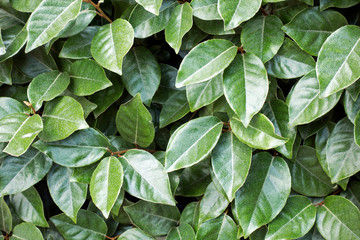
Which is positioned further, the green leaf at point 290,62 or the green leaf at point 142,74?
the green leaf at point 142,74

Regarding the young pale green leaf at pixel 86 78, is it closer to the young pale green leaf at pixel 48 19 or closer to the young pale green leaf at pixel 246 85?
the young pale green leaf at pixel 48 19

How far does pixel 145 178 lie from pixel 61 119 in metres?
0.25

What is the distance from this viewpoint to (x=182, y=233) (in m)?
1.06

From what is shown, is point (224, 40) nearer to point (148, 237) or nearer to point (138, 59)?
A: point (138, 59)

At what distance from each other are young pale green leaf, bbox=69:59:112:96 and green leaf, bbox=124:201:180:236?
326mm

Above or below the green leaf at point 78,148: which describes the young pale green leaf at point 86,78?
above

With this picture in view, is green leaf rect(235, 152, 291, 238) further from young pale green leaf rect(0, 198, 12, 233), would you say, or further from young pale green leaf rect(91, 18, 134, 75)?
young pale green leaf rect(0, 198, 12, 233)

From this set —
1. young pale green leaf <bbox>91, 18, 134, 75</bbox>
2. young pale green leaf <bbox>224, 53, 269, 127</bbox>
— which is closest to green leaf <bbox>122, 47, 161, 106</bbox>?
young pale green leaf <bbox>91, 18, 134, 75</bbox>

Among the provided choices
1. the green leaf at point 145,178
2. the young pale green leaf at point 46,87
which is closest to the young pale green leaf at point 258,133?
the green leaf at point 145,178

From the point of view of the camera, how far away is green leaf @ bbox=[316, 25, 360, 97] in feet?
2.57

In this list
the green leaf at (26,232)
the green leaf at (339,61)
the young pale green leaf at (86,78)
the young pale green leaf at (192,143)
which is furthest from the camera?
the green leaf at (26,232)

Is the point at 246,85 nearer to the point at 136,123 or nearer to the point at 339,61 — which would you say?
the point at 339,61

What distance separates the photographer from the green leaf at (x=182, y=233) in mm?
1039

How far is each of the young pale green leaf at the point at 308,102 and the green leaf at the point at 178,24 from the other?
28 cm
